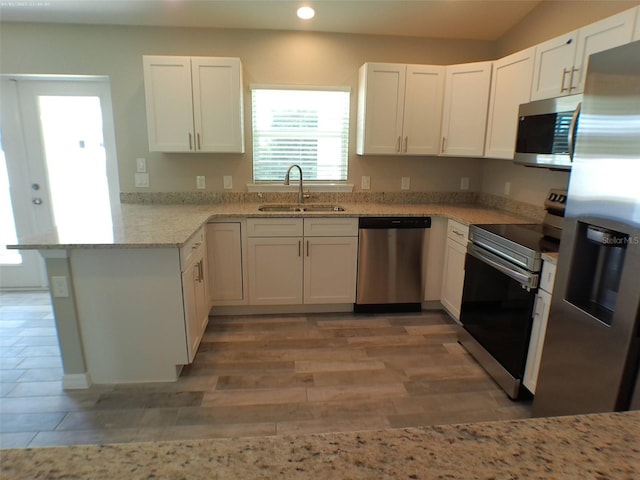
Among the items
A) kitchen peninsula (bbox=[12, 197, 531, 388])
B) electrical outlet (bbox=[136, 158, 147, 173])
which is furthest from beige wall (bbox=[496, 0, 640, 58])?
electrical outlet (bbox=[136, 158, 147, 173])

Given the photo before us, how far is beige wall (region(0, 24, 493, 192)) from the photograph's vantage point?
327cm

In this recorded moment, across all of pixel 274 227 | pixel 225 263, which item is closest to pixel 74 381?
pixel 225 263

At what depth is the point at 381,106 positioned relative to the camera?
11.0ft

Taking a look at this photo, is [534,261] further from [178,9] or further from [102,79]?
[102,79]

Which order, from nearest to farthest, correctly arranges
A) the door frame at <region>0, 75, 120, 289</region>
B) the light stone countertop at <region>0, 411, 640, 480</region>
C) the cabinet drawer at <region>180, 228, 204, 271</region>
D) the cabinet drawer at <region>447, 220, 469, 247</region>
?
the light stone countertop at <region>0, 411, 640, 480</region> → the cabinet drawer at <region>180, 228, 204, 271</region> → the cabinet drawer at <region>447, 220, 469, 247</region> → the door frame at <region>0, 75, 120, 289</region>

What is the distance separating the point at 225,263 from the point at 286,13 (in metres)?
2.21

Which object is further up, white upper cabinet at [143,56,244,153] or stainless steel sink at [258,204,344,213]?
white upper cabinet at [143,56,244,153]

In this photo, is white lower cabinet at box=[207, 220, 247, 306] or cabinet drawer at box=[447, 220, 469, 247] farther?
white lower cabinet at box=[207, 220, 247, 306]

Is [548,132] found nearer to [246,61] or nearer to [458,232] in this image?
[458,232]

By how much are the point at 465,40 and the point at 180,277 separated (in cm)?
341

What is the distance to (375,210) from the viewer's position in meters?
3.39

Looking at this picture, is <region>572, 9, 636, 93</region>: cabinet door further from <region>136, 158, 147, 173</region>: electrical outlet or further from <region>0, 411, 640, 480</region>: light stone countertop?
<region>136, 158, 147, 173</region>: electrical outlet

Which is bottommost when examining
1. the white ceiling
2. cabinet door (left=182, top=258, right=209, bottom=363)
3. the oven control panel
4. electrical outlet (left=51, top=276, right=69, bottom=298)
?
cabinet door (left=182, top=258, right=209, bottom=363)

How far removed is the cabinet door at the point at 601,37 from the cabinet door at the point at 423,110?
48.7 inches
